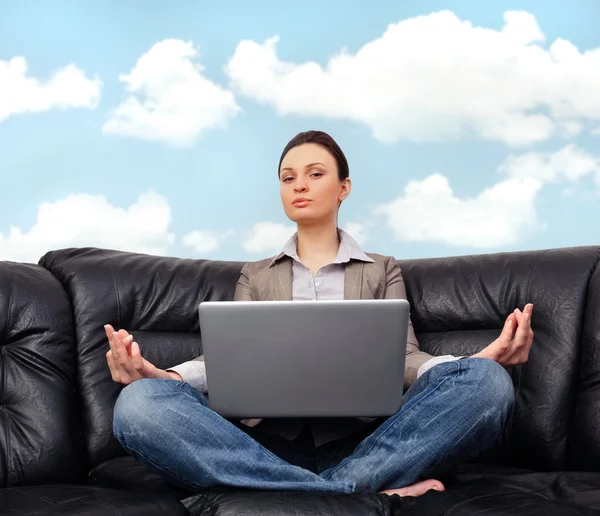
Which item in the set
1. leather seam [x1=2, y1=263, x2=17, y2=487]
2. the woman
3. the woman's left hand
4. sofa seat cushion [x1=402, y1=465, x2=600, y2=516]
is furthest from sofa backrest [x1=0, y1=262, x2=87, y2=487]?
the woman's left hand

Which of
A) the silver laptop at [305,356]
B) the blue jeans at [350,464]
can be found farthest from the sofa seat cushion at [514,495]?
the silver laptop at [305,356]

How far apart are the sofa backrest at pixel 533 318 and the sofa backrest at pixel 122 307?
621 mm

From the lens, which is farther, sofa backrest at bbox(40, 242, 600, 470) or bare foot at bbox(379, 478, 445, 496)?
sofa backrest at bbox(40, 242, 600, 470)

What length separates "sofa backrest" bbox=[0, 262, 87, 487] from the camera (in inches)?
73.9

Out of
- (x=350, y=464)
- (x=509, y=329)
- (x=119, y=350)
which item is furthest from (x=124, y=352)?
(x=509, y=329)

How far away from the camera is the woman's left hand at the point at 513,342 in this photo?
5.16 ft

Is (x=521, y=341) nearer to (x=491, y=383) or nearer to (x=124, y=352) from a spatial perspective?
(x=491, y=383)

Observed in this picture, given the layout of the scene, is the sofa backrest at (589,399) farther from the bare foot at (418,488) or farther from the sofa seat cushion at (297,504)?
the sofa seat cushion at (297,504)

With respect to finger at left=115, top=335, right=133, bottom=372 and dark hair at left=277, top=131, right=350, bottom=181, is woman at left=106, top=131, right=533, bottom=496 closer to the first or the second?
finger at left=115, top=335, right=133, bottom=372

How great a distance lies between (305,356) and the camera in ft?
4.68

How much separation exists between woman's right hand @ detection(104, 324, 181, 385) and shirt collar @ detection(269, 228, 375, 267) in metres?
0.58

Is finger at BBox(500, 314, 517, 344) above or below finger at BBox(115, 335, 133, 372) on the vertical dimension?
above

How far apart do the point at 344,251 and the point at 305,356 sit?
73 centimetres

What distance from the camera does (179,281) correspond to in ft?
7.43
